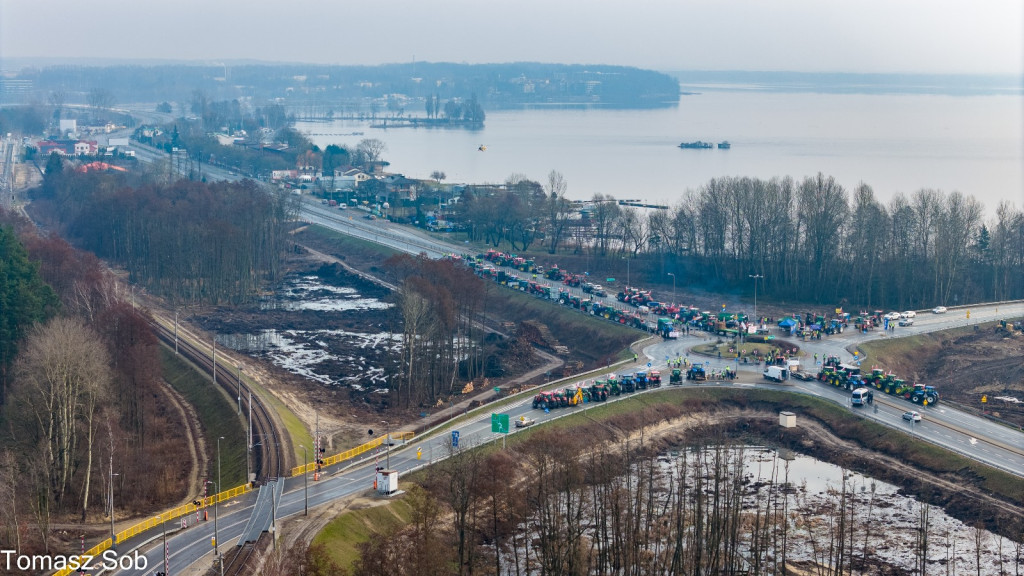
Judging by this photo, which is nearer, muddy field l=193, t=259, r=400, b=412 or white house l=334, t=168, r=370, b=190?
muddy field l=193, t=259, r=400, b=412

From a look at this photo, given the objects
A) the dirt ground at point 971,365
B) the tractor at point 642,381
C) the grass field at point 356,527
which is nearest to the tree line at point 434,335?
the tractor at point 642,381

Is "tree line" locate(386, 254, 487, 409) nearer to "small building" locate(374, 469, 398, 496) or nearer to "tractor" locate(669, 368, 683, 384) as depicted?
"tractor" locate(669, 368, 683, 384)

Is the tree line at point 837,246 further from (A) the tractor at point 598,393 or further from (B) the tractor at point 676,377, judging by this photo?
(A) the tractor at point 598,393

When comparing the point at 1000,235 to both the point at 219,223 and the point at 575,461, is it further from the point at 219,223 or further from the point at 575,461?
the point at 219,223

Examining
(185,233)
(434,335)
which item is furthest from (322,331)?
(434,335)

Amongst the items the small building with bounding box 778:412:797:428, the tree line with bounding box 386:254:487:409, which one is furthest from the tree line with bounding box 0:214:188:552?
the small building with bounding box 778:412:797:428

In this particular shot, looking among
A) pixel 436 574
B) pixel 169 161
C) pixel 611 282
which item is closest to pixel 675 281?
pixel 611 282
